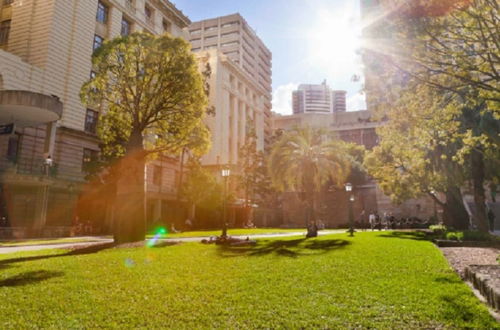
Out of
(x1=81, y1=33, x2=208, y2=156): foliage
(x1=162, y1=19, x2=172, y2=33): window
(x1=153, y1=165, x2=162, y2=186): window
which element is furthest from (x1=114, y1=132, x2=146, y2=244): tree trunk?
(x1=162, y1=19, x2=172, y2=33): window

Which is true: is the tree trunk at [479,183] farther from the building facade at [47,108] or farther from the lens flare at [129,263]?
the building facade at [47,108]

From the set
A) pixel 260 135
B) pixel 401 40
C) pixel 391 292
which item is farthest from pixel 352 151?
pixel 391 292

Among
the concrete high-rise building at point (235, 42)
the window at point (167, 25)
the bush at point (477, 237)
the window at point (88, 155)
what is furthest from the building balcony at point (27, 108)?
the concrete high-rise building at point (235, 42)

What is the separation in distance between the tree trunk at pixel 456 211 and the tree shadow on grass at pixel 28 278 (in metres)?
24.8

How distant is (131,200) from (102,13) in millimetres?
25442

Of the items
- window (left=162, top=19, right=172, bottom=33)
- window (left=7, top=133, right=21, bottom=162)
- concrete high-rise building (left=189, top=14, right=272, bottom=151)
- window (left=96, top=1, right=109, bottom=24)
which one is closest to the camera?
window (left=7, top=133, right=21, bottom=162)

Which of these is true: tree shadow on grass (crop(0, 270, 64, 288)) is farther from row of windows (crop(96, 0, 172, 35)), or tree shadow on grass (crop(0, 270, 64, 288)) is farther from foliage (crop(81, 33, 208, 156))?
row of windows (crop(96, 0, 172, 35))

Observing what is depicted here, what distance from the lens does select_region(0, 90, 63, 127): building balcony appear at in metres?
21.1

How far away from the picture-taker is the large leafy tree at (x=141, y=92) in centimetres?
1483

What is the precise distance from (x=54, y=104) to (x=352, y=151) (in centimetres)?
4881

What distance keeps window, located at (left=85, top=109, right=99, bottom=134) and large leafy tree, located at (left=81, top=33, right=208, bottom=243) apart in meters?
14.7

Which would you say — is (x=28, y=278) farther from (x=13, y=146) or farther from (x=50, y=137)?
(x=13, y=146)

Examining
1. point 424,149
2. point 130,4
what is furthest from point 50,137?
point 424,149

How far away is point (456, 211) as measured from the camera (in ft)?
81.2
